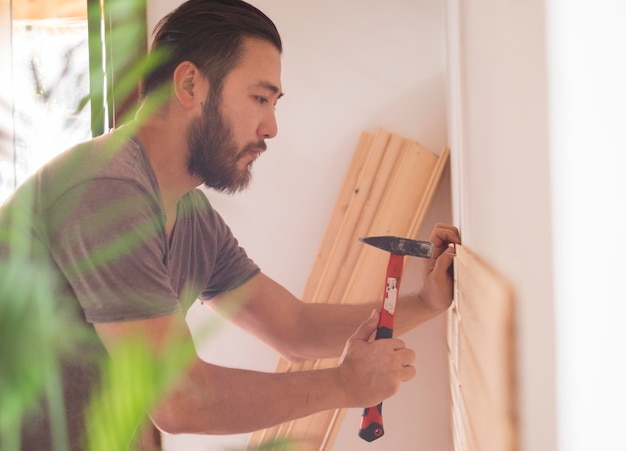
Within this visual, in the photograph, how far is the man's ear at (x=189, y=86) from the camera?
4.82 ft

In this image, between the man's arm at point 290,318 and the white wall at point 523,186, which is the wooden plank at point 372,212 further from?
the white wall at point 523,186

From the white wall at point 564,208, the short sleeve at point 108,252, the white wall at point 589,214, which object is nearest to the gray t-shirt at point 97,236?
the short sleeve at point 108,252

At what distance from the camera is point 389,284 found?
1502 millimetres

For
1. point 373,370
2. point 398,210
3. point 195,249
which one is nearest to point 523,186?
point 373,370

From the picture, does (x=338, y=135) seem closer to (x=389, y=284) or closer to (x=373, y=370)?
(x=389, y=284)

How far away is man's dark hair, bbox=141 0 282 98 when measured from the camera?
147 cm

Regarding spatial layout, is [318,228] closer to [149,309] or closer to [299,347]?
[299,347]

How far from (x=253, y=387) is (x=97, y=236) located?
0.39 meters

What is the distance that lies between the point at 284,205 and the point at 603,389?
2209mm

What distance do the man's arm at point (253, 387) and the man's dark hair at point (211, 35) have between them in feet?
1.91

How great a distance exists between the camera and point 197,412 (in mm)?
1169

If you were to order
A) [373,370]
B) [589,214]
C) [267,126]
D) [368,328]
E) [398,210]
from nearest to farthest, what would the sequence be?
1. [589,214]
2. [373,370]
3. [368,328]
4. [267,126]
5. [398,210]

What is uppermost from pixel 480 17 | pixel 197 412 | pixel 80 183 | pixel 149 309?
pixel 480 17

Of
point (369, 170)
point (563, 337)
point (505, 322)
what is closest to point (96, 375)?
point (505, 322)
